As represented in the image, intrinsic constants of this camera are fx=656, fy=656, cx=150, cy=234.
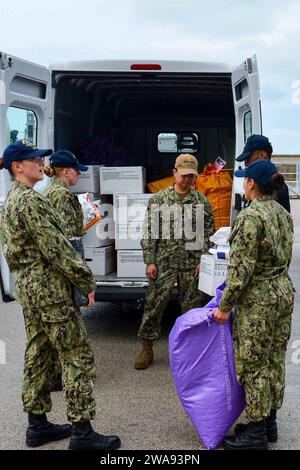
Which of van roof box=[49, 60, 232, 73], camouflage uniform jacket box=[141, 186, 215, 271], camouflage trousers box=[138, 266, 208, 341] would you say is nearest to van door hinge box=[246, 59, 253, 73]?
van roof box=[49, 60, 232, 73]

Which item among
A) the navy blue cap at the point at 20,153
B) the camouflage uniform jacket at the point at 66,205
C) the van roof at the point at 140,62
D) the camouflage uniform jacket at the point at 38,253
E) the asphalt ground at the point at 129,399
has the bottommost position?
the asphalt ground at the point at 129,399

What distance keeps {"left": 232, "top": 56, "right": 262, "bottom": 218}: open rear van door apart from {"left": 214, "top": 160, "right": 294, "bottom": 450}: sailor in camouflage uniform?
200 centimetres

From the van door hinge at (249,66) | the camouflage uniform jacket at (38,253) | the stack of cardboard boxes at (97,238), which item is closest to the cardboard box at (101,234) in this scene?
the stack of cardboard boxes at (97,238)

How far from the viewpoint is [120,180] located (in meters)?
6.43

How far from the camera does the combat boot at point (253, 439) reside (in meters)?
3.77

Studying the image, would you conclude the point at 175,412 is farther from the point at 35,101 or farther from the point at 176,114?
the point at 176,114

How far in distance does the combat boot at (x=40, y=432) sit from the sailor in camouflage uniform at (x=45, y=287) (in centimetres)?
12

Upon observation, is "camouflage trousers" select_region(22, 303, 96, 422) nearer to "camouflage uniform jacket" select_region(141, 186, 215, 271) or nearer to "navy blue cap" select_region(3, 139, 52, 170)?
"navy blue cap" select_region(3, 139, 52, 170)

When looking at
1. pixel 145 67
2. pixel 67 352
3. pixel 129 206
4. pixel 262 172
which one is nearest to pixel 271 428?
pixel 67 352

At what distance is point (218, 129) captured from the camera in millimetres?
8750

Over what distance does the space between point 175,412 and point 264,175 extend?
1.81m

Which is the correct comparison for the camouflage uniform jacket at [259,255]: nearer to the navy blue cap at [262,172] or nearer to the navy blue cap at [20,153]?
the navy blue cap at [262,172]

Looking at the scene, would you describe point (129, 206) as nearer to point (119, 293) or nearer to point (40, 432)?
point (119, 293)

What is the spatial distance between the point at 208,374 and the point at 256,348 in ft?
1.20
